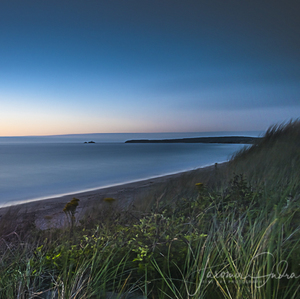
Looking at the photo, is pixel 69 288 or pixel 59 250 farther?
pixel 59 250

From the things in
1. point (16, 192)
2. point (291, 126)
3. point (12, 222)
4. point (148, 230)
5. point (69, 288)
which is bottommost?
point (16, 192)

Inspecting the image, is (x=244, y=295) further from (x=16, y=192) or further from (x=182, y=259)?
(x=16, y=192)

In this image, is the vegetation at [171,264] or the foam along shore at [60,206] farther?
the foam along shore at [60,206]

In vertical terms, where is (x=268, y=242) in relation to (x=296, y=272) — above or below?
above

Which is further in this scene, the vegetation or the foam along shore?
the foam along shore

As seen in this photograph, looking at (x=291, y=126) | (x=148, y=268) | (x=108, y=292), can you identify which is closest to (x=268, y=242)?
(x=148, y=268)

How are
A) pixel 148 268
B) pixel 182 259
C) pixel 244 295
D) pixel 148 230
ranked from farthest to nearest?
1. pixel 148 230
2. pixel 182 259
3. pixel 148 268
4. pixel 244 295

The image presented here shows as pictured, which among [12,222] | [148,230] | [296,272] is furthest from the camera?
[12,222]

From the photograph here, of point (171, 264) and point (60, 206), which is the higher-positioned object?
point (171, 264)

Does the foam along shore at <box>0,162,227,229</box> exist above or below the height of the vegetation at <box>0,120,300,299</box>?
below

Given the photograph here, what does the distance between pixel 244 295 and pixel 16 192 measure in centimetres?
1197

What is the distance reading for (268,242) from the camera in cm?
188

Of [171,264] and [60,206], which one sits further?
[60,206]

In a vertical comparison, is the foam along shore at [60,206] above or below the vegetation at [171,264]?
below
